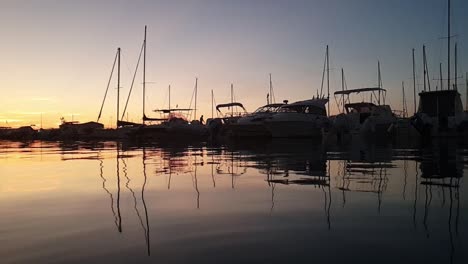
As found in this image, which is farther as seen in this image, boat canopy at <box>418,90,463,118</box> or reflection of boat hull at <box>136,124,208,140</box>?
reflection of boat hull at <box>136,124,208,140</box>

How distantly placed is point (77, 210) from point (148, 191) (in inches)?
75.0

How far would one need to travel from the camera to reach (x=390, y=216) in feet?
18.8

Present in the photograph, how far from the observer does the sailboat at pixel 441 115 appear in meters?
39.8

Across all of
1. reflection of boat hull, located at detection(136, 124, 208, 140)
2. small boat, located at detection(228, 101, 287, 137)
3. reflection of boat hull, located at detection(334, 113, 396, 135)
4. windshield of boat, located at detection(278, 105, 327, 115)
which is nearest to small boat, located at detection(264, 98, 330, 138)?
windshield of boat, located at detection(278, 105, 327, 115)

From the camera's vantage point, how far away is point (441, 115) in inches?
1727

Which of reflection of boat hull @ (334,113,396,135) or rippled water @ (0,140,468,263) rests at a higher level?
reflection of boat hull @ (334,113,396,135)

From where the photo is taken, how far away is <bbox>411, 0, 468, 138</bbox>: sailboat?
130 ft

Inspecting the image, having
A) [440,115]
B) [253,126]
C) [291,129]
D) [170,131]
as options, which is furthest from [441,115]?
[170,131]

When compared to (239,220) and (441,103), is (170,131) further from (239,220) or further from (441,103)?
(239,220)

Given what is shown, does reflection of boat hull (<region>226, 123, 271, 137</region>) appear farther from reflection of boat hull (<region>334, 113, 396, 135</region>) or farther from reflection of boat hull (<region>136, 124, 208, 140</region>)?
reflection of boat hull (<region>136, 124, 208, 140</region>)

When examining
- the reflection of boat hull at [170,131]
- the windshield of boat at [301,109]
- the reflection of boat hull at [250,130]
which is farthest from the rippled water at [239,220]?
the reflection of boat hull at [170,131]

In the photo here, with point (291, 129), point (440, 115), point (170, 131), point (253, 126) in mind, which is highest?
point (440, 115)

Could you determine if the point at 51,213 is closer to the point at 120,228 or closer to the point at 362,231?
the point at 120,228

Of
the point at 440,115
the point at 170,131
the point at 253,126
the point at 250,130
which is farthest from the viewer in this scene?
the point at 170,131
